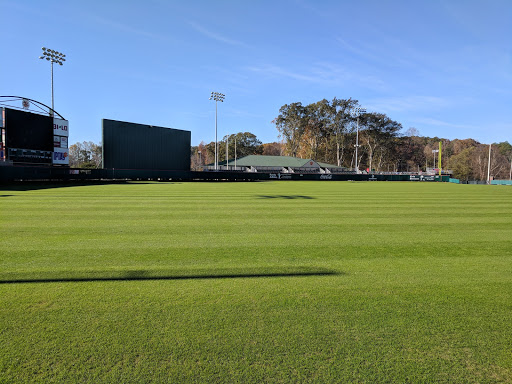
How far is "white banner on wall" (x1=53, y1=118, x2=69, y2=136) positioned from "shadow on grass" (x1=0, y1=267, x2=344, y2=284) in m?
33.3

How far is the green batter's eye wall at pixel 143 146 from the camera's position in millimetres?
40188

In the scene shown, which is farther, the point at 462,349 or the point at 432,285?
the point at 432,285

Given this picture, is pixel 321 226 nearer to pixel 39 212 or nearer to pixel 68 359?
pixel 68 359

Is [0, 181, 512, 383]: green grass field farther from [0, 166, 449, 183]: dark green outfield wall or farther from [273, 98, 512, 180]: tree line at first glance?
[273, 98, 512, 180]: tree line

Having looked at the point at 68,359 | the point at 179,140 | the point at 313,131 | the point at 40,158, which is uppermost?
the point at 313,131

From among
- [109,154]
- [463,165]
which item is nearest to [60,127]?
[109,154]

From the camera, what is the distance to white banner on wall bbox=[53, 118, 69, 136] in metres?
32.0

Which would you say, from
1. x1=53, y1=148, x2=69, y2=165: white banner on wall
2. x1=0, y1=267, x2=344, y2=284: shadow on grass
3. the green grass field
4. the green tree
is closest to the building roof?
x1=53, y1=148, x2=69, y2=165: white banner on wall

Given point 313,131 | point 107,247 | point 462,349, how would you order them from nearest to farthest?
point 462,349, point 107,247, point 313,131

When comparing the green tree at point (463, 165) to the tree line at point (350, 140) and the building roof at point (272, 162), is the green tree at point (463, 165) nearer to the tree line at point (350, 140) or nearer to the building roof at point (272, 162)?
the tree line at point (350, 140)

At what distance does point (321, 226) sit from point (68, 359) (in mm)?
6002

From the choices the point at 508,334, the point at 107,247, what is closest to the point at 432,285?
the point at 508,334

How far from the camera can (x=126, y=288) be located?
11.6 ft

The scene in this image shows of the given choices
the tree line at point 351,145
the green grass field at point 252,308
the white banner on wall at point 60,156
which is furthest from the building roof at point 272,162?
the green grass field at point 252,308
